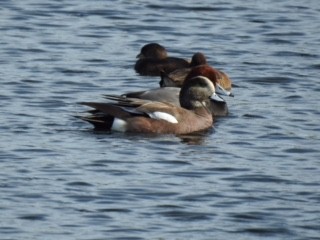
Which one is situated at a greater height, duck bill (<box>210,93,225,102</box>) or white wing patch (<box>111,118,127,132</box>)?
duck bill (<box>210,93,225,102</box>)

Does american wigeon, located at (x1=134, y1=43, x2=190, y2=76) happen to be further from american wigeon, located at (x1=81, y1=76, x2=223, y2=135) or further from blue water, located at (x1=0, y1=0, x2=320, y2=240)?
american wigeon, located at (x1=81, y1=76, x2=223, y2=135)

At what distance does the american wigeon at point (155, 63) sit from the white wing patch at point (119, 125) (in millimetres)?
3847

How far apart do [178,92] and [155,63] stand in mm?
2547

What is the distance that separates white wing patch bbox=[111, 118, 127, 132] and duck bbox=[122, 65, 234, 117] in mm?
972

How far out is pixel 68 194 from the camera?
12180 mm

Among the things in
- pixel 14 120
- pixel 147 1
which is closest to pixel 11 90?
pixel 14 120

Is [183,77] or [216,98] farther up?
[216,98]

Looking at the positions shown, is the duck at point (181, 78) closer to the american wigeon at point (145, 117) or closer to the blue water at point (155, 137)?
the blue water at point (155, 137)

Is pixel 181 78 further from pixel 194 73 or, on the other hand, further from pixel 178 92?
pixel 178 92

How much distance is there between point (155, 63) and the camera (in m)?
18.8

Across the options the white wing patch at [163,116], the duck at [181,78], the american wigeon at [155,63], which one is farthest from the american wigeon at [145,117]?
the american wigeon at [155,63]

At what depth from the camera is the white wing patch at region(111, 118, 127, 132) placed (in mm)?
14922

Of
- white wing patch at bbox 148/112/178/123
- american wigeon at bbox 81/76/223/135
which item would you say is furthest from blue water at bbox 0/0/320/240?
white wing patch at bbox 148/112/178/123

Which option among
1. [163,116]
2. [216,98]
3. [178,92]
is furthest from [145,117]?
[178,92]
